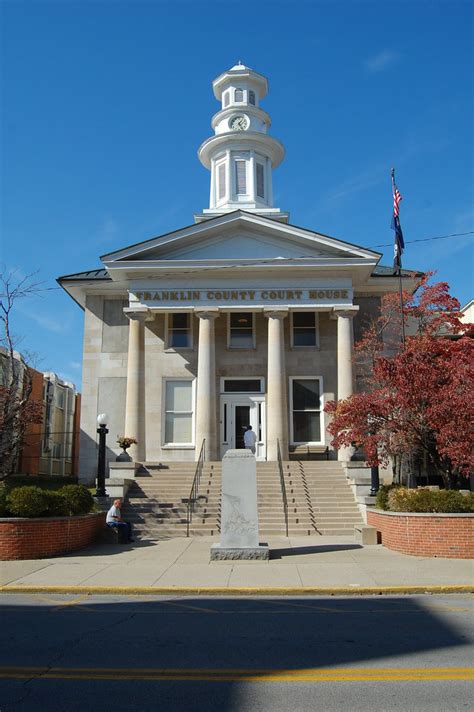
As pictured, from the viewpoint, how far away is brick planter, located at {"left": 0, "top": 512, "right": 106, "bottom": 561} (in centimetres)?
1538

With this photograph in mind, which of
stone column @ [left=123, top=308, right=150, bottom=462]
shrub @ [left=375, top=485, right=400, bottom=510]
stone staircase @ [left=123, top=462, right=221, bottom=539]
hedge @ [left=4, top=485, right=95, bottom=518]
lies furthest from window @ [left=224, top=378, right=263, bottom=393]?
hedge @ [left=4, top=485, right=95, bottom=518]

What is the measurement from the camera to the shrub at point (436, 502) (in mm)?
16141

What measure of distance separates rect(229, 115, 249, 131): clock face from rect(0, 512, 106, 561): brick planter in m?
25.0

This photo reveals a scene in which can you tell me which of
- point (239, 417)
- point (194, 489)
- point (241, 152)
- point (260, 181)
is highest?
point (241, 152)

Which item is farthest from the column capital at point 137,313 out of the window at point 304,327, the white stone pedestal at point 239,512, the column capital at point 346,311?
the white stone pedestal at point 239,512

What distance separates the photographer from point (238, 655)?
7461mm

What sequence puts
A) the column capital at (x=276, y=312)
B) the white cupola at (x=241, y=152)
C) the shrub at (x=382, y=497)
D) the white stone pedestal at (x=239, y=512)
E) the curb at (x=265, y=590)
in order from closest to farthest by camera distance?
the curb at (x=265, y=590) < the white stone pedestal at (x=239, y=512) < the shrub at (x=382, y=497) < the column capital at (x=276, y=312) < the white cupola at (x=241, y=152)

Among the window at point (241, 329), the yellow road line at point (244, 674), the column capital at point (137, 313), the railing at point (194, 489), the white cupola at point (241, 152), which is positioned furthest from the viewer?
the white cupola at point (241, 152)

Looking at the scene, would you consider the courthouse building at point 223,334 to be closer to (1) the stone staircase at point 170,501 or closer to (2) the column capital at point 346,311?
(2) the column capital at point 346,311

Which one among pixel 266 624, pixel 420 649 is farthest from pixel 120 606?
pixel 420 649

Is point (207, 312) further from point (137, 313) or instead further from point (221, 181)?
point (221, 181)

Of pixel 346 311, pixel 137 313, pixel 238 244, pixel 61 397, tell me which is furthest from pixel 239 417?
pixel 61 397

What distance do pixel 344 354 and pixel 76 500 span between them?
43.5 ft

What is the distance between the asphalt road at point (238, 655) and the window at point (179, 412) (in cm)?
1722
